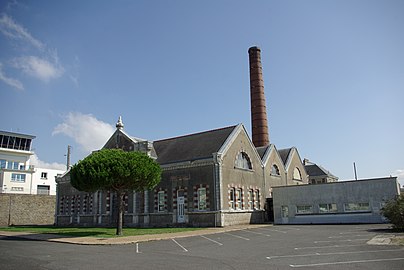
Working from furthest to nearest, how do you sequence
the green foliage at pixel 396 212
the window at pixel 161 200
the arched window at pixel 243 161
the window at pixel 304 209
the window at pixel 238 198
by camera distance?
the arched window at pixel 243 161, the window at pixel 161 200, the window at pixel 304 209, the window at pixel 238 198, the green foliage at pixel 396 212

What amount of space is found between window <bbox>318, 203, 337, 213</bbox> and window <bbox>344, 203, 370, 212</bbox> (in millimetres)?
968

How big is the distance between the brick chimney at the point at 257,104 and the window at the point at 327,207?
1357cm

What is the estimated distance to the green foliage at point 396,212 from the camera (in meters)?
20.9

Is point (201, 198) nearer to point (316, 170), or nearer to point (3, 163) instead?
point (316, 170)

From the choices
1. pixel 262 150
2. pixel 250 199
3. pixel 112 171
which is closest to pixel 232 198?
pixel 250 199

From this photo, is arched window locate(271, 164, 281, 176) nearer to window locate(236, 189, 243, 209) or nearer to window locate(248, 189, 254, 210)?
window locate(248, 189, 254, 210)

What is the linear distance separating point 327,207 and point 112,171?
20331 millimetres

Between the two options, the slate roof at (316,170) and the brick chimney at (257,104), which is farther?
the slate roof at (316,170)

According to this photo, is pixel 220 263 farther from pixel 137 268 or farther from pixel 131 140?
pixel 131 140

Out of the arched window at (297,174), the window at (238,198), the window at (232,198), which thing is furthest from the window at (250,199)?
the arched window at (297,174)

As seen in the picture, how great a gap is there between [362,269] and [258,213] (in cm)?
2591

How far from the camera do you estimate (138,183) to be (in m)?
23.6

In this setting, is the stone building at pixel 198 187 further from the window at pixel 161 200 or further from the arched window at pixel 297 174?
the arched window at pixel 297 174

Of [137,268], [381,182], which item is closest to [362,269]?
[137,268]
